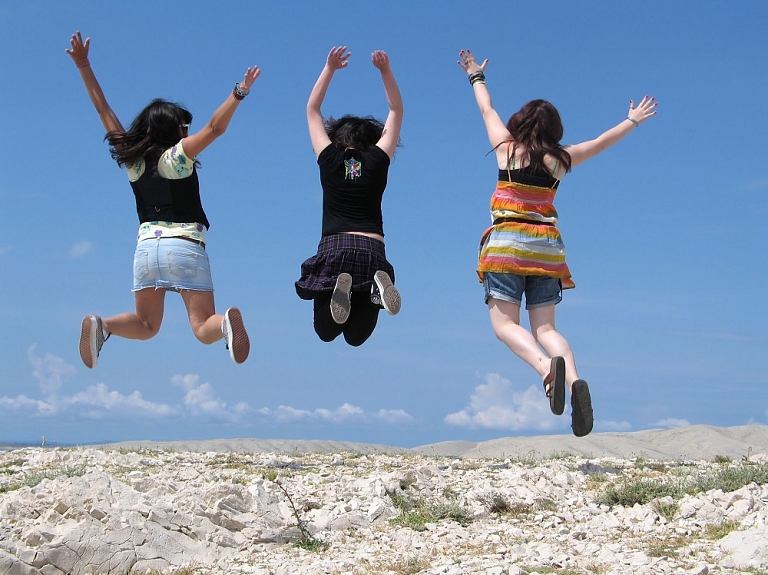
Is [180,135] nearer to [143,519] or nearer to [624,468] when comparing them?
[143,519]

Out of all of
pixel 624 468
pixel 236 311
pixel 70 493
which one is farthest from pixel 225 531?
pixel 624 468

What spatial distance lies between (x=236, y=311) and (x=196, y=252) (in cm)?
76

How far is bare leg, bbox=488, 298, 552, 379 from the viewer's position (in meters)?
7.05

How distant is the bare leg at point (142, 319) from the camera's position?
768cm

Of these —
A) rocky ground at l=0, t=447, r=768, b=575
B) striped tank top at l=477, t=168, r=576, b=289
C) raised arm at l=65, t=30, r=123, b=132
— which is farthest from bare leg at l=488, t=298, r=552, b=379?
raised arm at l=65, t=30, r=123, b=132

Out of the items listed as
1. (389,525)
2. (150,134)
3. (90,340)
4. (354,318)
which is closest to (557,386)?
(389,525)

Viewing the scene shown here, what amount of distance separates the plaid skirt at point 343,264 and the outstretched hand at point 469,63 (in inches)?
74.7

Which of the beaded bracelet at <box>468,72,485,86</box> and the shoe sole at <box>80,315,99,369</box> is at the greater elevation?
the beaded bracelet at <box>468,72,485,86</box>

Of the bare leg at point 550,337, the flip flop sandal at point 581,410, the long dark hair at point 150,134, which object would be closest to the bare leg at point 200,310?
the long dark hair at point 150,134

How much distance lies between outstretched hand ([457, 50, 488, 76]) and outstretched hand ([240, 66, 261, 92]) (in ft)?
6.75

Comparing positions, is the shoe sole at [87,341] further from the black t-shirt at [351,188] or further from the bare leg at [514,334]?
the bare leg at [514,334]

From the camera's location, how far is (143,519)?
5211mm

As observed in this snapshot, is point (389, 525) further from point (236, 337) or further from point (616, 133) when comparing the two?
point (616, 133)

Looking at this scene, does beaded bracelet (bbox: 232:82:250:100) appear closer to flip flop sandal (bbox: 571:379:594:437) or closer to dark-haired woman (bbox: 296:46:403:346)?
dark-haired woman (bbox: 296:46:403:346)
